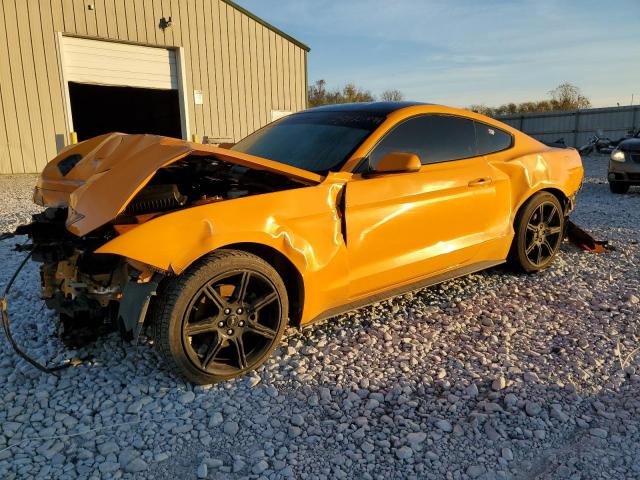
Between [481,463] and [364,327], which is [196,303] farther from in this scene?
[481,463]

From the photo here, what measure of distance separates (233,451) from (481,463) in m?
1.11

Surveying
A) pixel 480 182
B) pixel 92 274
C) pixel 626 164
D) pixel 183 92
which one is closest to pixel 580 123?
pixel 626 164

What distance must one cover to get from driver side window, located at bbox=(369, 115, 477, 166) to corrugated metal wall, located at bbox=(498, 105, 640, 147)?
76.8 feet

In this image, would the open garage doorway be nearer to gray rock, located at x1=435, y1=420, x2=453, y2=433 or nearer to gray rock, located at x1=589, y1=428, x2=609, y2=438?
gray rock, located at x1=435, y1=420, x2=453, y2=433

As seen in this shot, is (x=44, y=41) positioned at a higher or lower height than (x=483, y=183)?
higher

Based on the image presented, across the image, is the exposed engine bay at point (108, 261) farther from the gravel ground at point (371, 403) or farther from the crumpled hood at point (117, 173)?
the gravel ground at point (371, 403)

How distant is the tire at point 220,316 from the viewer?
2602 millimetres

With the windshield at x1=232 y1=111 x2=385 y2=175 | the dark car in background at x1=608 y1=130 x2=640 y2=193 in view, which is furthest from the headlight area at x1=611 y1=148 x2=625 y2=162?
the windshield at x1=232 y1=111 x2=385 y2=175

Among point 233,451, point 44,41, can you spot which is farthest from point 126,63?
point 233,451

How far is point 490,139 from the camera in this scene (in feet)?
13.7

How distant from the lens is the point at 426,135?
12.2 feet

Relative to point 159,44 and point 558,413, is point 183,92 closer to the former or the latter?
point 159,44

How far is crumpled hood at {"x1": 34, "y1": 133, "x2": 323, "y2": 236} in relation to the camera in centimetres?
A: 248

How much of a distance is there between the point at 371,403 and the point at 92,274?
1.68 metres
